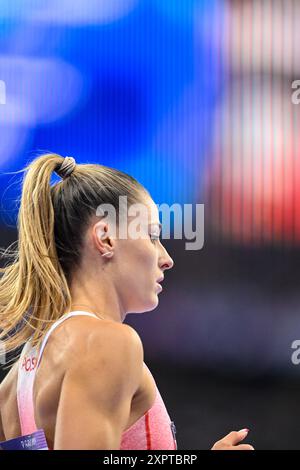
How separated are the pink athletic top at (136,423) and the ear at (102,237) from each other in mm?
104

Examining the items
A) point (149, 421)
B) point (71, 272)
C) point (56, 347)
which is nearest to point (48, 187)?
point (71, 272)

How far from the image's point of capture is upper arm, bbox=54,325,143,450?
2.46ft

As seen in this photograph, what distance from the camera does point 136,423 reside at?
88cm

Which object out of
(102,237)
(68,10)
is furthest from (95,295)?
(68,10)

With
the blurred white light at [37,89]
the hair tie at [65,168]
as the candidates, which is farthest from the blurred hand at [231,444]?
the blurred white light at [37,89]

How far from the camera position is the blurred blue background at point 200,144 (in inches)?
83.0

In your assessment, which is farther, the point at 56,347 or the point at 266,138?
the point at 266,138

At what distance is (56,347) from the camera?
2.75 ft

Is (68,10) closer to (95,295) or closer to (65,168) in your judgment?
(65,168)

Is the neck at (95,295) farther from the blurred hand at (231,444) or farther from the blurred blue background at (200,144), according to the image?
the blurred blue background at (200,144)

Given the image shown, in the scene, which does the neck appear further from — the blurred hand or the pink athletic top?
the blurred hand

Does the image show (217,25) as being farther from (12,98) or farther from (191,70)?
(12,98)

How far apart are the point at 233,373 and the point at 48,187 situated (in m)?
1.36

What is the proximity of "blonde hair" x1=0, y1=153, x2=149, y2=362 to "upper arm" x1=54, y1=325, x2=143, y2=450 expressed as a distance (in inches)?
5.5
